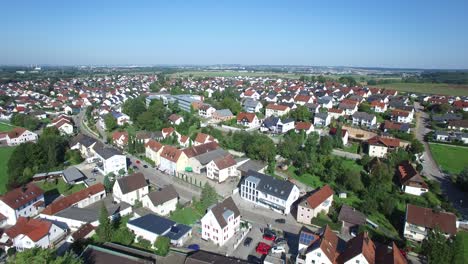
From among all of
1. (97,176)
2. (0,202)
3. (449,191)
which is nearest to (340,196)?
(449,191)

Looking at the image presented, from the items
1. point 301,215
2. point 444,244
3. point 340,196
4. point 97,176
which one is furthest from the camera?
point 97,176

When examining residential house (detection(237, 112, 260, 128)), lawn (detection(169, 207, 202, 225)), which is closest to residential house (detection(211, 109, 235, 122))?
residential house (detection(237, 112, 260, 128))

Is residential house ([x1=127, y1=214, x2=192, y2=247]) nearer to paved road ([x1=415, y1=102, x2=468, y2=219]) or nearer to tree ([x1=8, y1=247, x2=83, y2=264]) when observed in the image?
tree ([x1=8, y1=247, x2=83, y2=264])

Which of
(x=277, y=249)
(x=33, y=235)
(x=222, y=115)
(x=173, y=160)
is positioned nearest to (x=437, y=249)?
(x=277, y=249)

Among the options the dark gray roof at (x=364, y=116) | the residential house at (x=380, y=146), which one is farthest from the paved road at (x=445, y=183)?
the dark gray roof at (x=364, y=116)

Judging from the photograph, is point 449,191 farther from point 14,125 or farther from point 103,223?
point 14,125

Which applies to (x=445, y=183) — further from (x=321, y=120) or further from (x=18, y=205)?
(x=18, y=205)

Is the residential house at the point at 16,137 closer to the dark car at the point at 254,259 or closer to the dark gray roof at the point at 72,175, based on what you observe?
the dark gray roof at the point at 72,175
